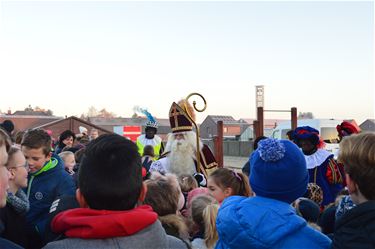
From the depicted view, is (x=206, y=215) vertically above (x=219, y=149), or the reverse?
(x=206, y=215)

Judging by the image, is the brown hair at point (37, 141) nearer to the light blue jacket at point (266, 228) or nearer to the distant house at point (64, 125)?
the light blue jacket at point (266, 228)

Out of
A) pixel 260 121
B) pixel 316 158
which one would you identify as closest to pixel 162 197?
pixel 316 158

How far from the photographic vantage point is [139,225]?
1.49 meters

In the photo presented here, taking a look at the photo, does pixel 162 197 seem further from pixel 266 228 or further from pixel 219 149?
pixel 219 149

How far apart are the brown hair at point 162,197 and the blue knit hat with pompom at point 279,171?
0.67 metres

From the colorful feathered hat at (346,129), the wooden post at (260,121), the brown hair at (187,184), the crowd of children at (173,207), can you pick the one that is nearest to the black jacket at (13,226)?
the crowd of children at (173,207)

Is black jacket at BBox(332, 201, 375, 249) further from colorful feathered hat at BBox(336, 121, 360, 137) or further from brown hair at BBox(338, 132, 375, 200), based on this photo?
colorful feathered hat at BBox(336, 121, 360, 137)

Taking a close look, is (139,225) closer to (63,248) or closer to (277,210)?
(63,248)

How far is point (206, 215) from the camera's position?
2811 millimetres

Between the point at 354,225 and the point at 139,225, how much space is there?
936 mm

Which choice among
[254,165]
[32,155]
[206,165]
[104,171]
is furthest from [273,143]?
[206,165]

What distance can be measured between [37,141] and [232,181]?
1.70 metres

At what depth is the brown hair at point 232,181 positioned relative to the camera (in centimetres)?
338

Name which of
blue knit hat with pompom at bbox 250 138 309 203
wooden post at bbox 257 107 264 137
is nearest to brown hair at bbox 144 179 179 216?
blue knit hat with pompom at bbox 250 138 309 203
